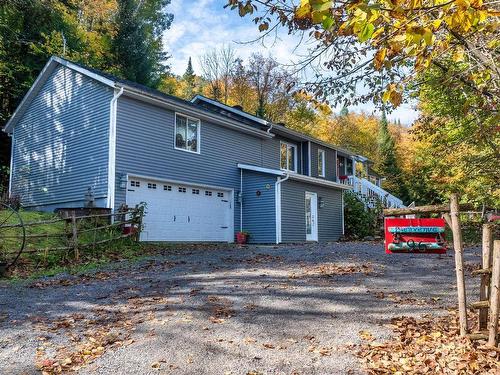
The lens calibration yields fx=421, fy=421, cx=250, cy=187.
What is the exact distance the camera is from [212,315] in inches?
218

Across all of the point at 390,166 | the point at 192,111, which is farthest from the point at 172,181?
the point at 390,166

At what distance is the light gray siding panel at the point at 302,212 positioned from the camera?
57.1 feet

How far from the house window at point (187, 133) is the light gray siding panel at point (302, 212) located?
13.1 feet

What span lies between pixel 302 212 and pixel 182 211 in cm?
567

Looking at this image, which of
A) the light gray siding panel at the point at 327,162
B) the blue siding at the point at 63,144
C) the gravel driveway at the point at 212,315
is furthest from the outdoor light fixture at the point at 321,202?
the gravel driveway at the point at 212,315

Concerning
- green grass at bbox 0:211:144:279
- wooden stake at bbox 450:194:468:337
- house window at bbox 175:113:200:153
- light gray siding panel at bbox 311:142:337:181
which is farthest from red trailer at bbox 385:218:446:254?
light gray siding panel at bbox 311:142:337:181

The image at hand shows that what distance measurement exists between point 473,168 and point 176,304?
6.16 m

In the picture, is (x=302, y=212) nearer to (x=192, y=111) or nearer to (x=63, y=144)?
(x=192, y=111)

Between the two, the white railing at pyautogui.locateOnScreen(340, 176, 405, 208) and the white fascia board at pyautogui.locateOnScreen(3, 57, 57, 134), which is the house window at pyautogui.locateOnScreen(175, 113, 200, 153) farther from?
the white railing at pyautogui.locateOnScreen(340, 176, 405, 208)

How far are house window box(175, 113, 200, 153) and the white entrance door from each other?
18.9 ft

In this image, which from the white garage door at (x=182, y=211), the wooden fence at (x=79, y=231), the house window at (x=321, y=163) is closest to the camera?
the wooden fence at (x=79, y=231)

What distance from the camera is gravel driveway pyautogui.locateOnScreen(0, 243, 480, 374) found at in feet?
13.7

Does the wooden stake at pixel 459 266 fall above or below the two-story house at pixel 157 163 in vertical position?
below

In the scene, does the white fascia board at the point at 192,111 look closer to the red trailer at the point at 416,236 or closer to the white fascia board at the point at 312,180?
the white fascia board at the point at 312,180
